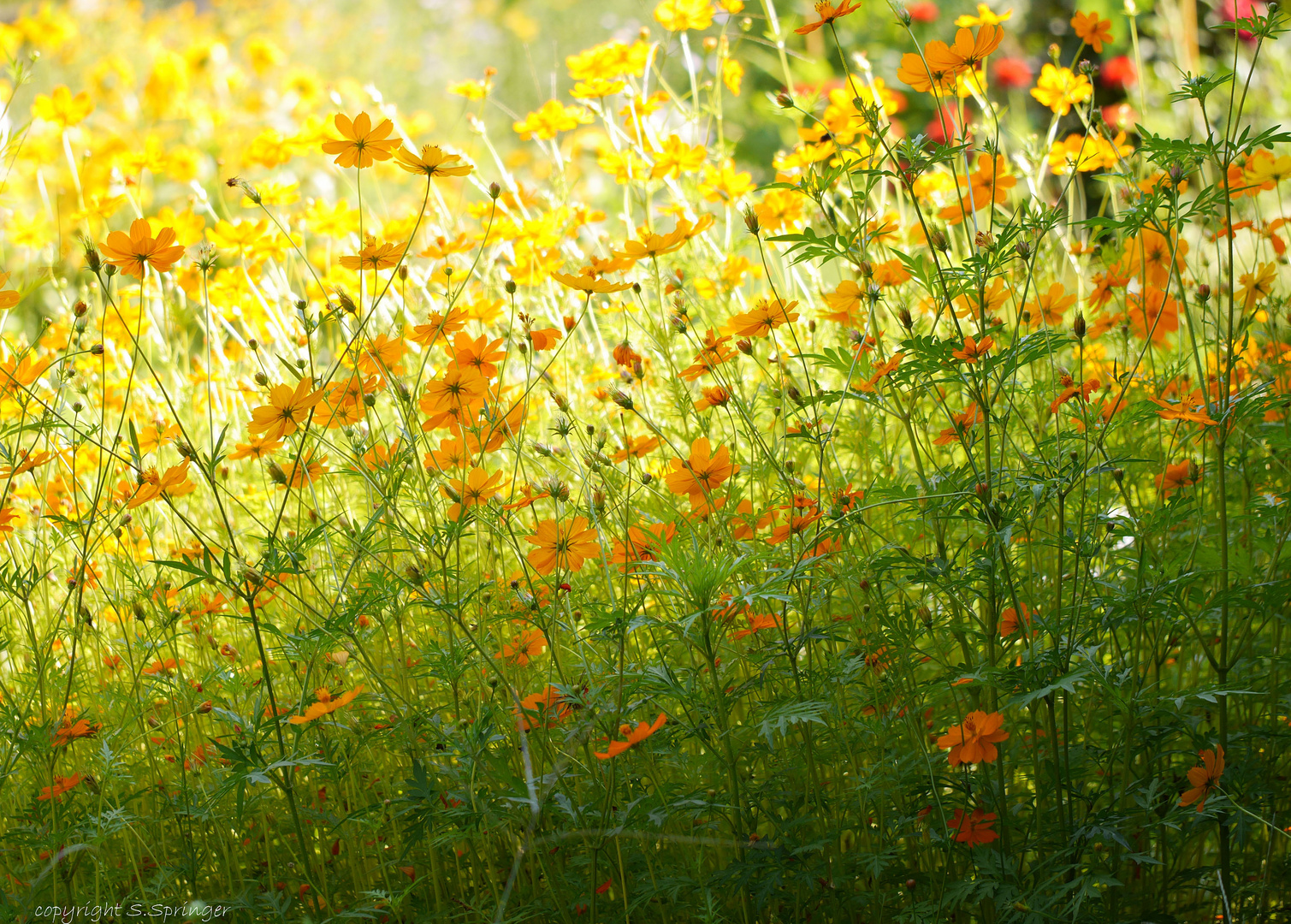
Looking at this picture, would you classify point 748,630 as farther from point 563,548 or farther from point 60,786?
point 60,786

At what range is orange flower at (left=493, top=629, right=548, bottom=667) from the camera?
1.36 metres

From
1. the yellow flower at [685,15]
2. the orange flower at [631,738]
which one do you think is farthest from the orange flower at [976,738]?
the yellow flower at [685,15]

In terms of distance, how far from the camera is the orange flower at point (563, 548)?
4.09ft

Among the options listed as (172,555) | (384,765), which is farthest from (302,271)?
(384,765)

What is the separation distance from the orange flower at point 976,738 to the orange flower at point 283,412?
2.87ft

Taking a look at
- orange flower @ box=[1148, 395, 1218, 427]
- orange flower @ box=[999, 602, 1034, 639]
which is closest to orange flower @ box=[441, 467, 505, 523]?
orange flower @ box=[999, 602, 1034, 639]

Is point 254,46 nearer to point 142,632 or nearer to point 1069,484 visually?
point 142,632

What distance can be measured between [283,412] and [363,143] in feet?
1.23

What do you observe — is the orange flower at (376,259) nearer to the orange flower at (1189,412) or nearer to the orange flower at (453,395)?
the orange flower at (453,395)

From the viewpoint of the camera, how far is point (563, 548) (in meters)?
1.24

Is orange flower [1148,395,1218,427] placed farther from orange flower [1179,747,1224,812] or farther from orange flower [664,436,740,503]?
orange flower [664,436,740,503]

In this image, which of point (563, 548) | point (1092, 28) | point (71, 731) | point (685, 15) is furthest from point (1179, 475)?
point (685, 15)

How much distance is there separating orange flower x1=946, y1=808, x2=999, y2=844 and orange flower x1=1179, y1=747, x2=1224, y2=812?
22cm

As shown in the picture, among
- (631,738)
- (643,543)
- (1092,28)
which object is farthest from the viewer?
(1092,28)
